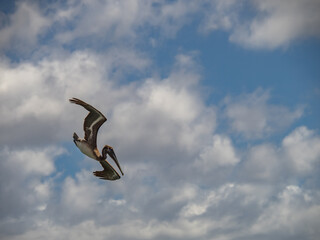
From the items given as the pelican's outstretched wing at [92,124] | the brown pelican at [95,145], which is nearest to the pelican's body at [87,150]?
the brown pelican at [95,145]

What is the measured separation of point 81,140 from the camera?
28141 mm

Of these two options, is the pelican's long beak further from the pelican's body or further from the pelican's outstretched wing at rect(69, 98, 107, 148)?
the pelican's outstretched wing at rect(69, 98, 107, 148)

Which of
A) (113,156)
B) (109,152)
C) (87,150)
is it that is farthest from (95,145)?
(113,156)

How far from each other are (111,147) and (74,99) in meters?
5.22

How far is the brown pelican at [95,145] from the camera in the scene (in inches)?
1094

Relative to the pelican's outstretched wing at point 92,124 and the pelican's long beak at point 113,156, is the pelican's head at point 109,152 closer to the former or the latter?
the pelican's long beak at point 113,156

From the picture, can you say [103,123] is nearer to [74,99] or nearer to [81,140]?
[81,140]

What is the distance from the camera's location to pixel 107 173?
92.2ft

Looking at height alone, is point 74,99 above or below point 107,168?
above

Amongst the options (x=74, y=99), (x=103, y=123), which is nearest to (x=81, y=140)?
(x=103, y=123)

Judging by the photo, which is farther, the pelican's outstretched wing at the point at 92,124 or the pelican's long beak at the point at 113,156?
the pelican's long beak at the point at 113,156

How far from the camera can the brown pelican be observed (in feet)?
91.1

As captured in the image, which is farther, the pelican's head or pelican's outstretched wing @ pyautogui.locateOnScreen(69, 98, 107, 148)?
the pelican's head

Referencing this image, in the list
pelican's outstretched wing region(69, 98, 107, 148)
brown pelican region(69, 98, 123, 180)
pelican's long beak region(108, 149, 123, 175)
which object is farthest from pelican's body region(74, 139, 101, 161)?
pelican's long beak region(108, 149, 123, 175)
